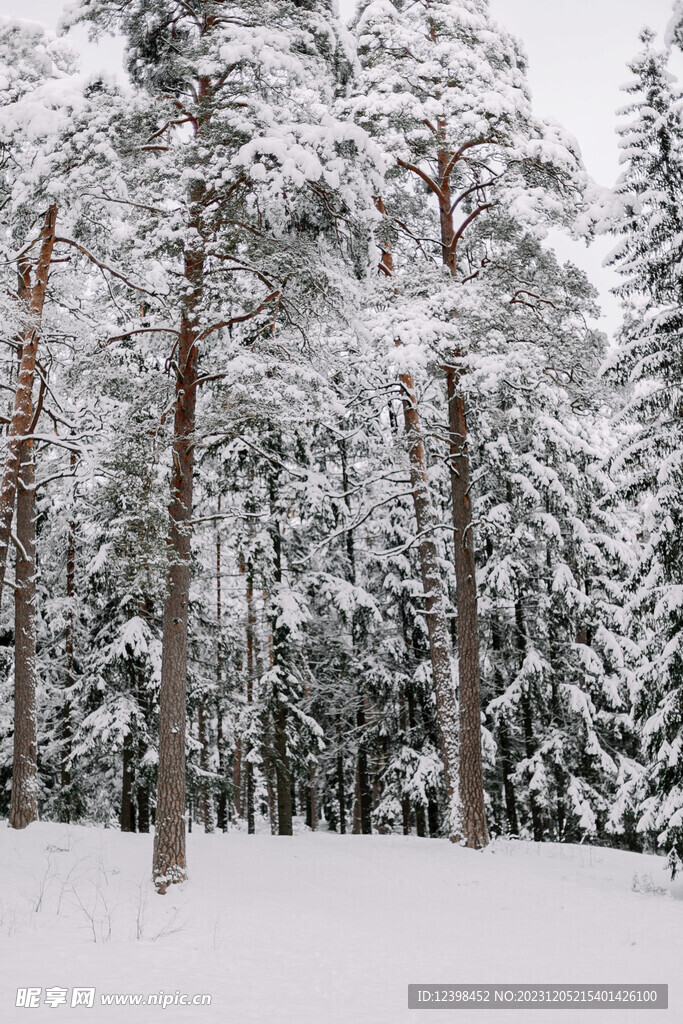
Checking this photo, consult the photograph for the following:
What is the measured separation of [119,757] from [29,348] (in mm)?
11932

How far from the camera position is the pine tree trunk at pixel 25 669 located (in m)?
12.9

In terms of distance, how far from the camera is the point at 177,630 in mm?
10023

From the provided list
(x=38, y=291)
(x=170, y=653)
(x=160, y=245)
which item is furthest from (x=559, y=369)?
(x=38, y=291)

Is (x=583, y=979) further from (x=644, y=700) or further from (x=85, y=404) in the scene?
(x=85, y=404)

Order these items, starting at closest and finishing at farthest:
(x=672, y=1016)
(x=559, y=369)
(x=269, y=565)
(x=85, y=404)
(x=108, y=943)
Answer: (x=672, y=1016), (x=108, y=943), (x=559, y=369), (x=85, y=404), (x=269, y=565)

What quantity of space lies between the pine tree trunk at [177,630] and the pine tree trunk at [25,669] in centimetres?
348

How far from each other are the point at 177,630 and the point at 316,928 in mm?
4084

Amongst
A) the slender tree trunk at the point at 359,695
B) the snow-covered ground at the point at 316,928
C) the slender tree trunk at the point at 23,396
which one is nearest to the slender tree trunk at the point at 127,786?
the snow-covered ground at the point at 316,928

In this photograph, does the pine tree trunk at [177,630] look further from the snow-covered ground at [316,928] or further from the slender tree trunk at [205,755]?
the slender tree trunk at [205,755]

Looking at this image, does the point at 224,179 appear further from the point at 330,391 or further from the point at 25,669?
the point at 25,669

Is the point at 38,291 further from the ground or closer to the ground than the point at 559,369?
further from the ground

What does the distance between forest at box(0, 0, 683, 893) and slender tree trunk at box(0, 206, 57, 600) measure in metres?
0.07

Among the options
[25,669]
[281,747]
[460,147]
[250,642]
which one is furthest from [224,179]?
[250,642]

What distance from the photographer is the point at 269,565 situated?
1775cm
